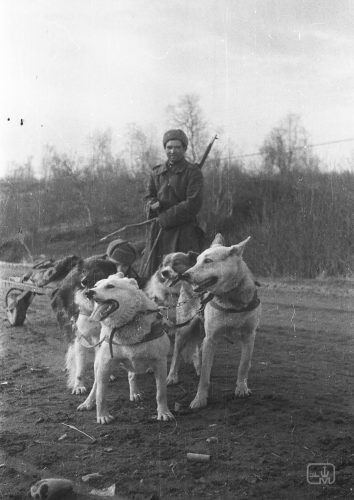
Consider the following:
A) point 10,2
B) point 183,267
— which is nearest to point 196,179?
point 183,267

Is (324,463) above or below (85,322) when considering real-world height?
below

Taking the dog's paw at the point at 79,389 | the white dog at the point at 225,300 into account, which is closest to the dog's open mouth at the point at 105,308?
the white dog at the point at 225,300

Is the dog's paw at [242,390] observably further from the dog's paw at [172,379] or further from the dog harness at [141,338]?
the dog harness at [141,338]

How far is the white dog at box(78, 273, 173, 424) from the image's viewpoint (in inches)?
180

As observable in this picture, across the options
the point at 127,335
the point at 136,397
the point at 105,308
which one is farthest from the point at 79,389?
the point at 105,308

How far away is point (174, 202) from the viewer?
6.48 metres

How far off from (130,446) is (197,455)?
0.60 metres

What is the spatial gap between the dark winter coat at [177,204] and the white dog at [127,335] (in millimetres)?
1706

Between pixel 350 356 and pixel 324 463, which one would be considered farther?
pixel 350 356

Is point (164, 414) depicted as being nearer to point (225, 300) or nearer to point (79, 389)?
point (225, 300)

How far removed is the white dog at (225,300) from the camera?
480cm

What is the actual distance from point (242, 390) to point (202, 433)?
103 centimetres

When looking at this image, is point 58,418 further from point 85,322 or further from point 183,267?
point 183,267

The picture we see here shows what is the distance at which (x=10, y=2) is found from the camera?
17.1 feet
